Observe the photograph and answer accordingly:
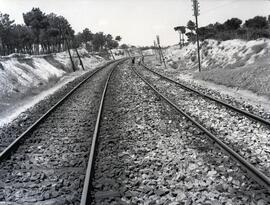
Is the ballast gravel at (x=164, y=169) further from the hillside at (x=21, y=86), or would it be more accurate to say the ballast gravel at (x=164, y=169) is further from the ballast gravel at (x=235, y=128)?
the hillside at (x=21, y=86)

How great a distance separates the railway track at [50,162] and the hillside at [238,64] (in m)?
9.94

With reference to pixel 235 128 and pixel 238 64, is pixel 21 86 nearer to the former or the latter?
pixel 238 64

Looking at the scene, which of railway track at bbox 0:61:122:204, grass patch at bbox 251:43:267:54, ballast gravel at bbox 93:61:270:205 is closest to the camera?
ballast gravel at bbox 93:61:270:205

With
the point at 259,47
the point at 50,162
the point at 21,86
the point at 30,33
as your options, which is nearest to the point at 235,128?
the point at 50,162

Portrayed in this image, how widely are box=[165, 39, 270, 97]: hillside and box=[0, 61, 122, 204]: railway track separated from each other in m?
9.94

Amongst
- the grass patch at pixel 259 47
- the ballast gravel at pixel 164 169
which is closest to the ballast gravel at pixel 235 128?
the ballast gravel at pixel 164 169

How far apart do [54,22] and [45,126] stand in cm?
8372

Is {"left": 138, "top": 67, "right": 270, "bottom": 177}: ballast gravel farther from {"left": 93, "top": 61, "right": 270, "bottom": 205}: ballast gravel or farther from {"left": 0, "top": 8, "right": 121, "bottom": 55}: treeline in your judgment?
→ {"left": 0, "top": 8, "right": 121, "bottom": 55}: treeline

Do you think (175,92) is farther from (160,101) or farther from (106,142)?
(106,142)

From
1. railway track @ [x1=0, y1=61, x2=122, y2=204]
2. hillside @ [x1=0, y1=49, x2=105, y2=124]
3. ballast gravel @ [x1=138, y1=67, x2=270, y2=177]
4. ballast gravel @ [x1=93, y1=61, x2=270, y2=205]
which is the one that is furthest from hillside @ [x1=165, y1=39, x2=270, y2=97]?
hillside @ [x1=0, y1=49, x2=105, y2=124]

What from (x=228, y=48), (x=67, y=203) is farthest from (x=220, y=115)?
(x=228, y=48)

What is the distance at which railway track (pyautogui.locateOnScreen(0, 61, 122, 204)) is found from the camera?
6.26 metres

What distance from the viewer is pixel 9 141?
998 cm

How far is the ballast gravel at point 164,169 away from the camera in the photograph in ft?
19.1
